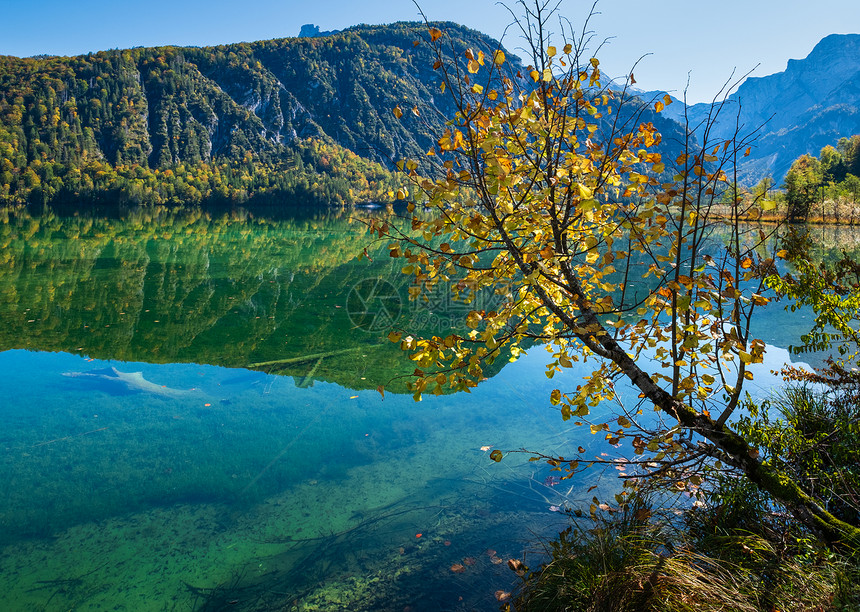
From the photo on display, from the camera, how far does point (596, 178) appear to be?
2742 millimetres

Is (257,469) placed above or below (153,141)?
below

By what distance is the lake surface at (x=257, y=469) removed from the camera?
4.39 m

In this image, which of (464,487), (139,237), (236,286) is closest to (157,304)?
(236,286)

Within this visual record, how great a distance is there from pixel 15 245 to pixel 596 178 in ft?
114
